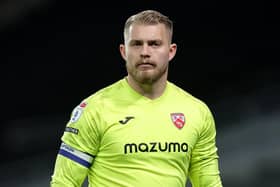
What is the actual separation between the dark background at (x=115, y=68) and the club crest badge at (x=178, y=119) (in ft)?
6.32

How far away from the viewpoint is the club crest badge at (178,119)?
2480 mm

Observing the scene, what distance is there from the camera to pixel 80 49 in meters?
4.63

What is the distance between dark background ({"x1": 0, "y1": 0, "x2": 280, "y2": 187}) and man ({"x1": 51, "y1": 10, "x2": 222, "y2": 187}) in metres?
1.94

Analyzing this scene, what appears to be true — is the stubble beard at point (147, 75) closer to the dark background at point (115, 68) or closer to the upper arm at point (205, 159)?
the upper arm at point (205, 159)

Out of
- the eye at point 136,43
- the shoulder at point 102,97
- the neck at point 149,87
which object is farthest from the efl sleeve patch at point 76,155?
the eye at point 136,43

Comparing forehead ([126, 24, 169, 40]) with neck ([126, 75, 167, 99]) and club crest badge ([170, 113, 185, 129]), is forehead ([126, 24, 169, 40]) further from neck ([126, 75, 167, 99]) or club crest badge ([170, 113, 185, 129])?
club crest badge ([170, 113, 185, 129])

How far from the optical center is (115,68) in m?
4.65

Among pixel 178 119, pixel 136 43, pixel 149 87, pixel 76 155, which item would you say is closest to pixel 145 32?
pixel 136 43

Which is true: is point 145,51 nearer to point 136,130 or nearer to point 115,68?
point 136,130
